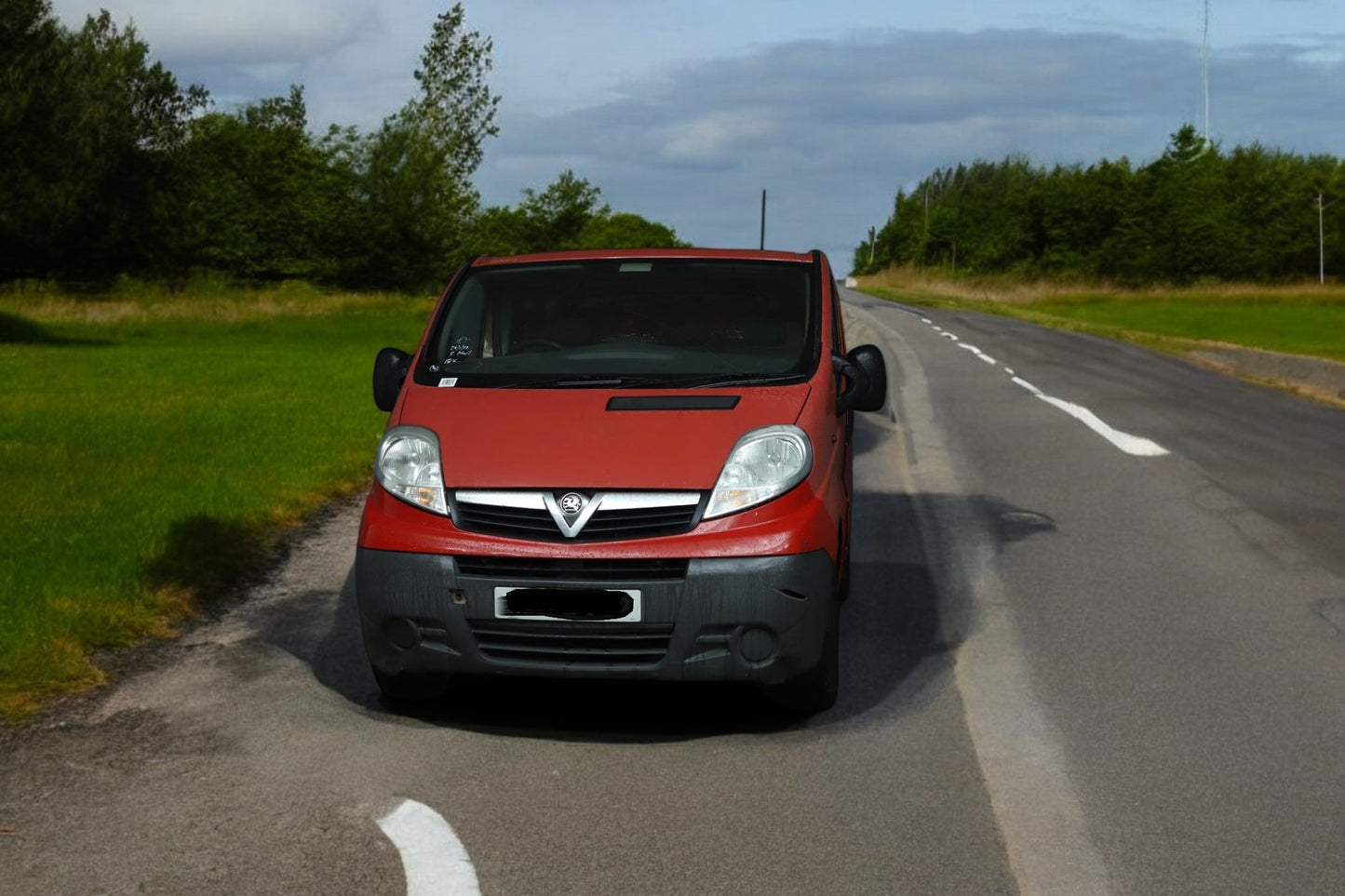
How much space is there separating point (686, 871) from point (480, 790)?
938 millimetres

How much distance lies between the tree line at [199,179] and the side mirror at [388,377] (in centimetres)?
4887

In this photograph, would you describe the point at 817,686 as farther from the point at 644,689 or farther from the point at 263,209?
the point at 263,209

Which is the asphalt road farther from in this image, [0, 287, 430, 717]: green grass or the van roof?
the van roof

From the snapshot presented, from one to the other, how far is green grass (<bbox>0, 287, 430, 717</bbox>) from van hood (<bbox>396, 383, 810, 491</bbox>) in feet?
5.81

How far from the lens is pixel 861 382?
6.49 metres

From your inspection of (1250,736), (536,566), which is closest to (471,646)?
(536,566)

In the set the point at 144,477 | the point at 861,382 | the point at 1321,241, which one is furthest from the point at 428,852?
the point at 1321,241

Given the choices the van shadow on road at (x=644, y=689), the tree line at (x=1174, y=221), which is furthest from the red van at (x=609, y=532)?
the tree line at (x=1174, y=221)

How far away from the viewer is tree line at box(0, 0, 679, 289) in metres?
55.4

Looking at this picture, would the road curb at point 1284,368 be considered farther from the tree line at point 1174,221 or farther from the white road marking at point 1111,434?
the tree line at point 1174,221

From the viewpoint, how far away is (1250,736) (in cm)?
546

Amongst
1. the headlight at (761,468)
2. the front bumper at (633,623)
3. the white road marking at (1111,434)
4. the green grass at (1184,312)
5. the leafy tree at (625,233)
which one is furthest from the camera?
the leafy tree at (625,233)

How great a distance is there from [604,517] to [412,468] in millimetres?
758

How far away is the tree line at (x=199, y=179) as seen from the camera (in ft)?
182
